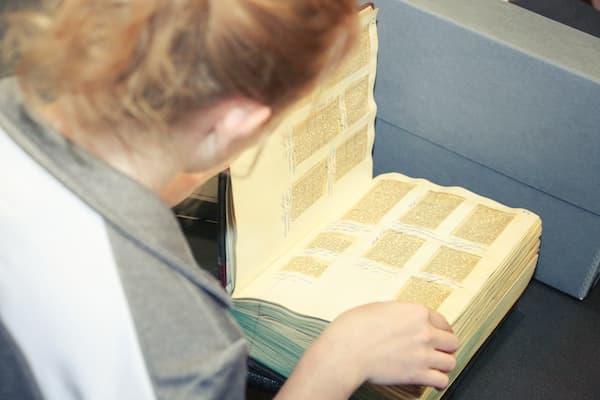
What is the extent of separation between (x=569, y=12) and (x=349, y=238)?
37cm

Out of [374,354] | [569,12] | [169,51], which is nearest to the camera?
[169,51]

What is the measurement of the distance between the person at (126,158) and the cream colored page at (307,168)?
202 mm

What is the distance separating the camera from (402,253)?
0.65 meters

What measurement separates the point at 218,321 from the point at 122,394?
5cm

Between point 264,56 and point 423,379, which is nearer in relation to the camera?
point 264,56

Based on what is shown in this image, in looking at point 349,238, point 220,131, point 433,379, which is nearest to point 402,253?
point 349,238

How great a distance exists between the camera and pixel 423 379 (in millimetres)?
505

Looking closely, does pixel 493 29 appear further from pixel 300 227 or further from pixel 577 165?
pixel 300 227

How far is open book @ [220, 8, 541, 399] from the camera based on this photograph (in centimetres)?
58

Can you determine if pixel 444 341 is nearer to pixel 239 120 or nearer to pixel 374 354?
pixel 374 354

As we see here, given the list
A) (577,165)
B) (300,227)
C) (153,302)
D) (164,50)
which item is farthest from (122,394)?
(577,165)

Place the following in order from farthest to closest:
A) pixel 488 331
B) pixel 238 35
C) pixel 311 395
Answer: pixel 488 331 → pixel 311 395 → pixel 238 35

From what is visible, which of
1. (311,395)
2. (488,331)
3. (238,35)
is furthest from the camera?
(488,331)

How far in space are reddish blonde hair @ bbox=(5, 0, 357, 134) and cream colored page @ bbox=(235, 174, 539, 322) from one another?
0.95 feet
